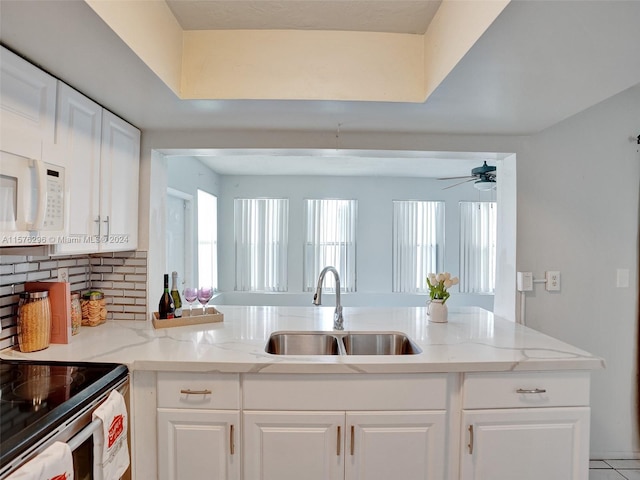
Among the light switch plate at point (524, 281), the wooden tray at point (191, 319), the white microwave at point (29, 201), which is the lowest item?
the wooden tray at point (191, 319)

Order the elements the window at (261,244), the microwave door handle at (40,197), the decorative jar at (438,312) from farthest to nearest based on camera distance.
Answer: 1. the window at (261,244)
2. the decorative jar at (438,312)
3. the microwave door handle at (40,197)

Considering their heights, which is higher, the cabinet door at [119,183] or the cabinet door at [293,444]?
the cabinet door at [119,183]

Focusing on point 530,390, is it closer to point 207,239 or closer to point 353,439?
point 353,439

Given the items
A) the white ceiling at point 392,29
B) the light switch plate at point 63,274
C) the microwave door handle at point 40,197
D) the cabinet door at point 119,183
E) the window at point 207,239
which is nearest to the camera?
the white ceiling at point 392,29

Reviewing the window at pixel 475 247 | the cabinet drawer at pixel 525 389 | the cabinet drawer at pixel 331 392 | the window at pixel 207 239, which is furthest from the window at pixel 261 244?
the cabinet drawer at pixel 525 389

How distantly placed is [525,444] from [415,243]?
383cm

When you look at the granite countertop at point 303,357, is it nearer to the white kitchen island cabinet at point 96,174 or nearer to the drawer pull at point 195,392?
the drawer pull at point 195,392

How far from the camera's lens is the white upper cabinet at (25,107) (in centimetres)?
107

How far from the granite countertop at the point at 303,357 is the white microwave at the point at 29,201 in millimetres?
551

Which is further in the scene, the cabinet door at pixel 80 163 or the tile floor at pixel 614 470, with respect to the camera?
the tile floor at pixel 614 470

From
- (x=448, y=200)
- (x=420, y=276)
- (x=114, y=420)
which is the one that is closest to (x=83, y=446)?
(x=114, y=420)

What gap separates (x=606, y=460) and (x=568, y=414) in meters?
1.17

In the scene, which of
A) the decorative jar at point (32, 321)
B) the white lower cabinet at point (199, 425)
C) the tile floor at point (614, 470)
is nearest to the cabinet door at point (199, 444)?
the white lower cabinet at point (199, 425)

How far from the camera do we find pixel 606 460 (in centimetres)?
207
